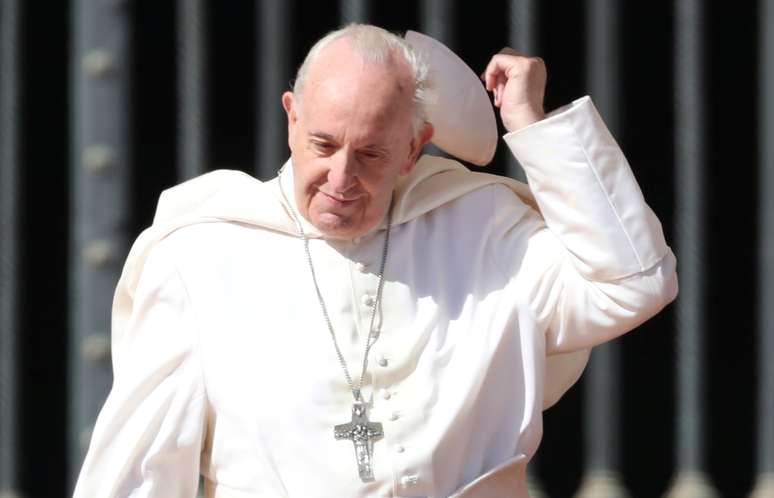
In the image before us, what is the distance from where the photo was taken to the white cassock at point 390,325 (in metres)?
3.56

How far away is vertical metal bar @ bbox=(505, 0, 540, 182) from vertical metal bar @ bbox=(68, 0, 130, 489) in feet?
3.39

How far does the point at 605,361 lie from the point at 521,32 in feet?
2.98

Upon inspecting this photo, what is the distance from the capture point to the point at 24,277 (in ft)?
19.1

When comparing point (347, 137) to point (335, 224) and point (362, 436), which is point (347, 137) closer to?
point (335, 224)

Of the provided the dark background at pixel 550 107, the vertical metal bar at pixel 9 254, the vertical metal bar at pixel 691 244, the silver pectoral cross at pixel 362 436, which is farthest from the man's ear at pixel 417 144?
the vertical metal bar at pixel 9 254

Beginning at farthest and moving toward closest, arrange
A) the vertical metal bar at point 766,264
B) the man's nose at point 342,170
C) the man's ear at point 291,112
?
the vertical metal bar at point 766,264
the man's ear at point 291,112
the man's nose at point 342,170

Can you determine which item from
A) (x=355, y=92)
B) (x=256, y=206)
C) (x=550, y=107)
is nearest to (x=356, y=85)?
(x=355, y=92)

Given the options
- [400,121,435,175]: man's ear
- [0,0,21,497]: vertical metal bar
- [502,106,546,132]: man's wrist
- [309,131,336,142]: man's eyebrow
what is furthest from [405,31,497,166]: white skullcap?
[0,0,21,497]: vertical metal bar

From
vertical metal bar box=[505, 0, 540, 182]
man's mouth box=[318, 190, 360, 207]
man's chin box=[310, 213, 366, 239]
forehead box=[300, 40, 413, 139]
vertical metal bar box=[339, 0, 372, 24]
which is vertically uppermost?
forehead box=[300, 40, 413, 139]

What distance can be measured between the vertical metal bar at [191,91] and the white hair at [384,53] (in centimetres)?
222

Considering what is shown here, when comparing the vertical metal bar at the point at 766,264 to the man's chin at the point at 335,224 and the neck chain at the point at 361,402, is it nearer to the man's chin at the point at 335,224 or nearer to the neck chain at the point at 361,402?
the neck chain at the point at 361,402

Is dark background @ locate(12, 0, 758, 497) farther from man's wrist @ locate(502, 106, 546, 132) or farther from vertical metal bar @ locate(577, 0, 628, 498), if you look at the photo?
man's wrist @ locate(502, 106, 546, 132)

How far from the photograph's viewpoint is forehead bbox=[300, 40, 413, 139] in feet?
11.5

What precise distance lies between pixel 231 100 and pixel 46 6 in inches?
22.6
